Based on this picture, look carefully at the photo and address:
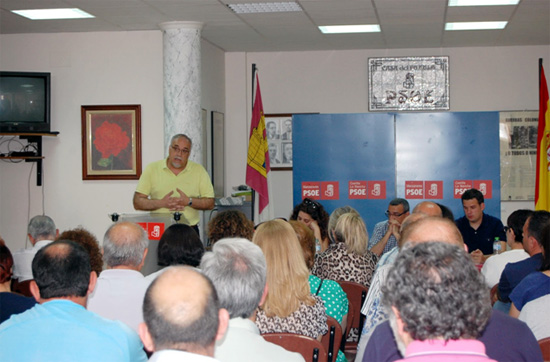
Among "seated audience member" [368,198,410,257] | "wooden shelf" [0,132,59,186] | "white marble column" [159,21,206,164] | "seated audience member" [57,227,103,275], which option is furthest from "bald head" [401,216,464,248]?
"wooden shelf" [0,132,59,186]

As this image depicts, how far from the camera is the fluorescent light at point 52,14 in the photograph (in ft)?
24.3

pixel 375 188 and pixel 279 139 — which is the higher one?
pixel 279 139

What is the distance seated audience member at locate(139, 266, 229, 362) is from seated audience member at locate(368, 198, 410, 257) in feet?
14.7

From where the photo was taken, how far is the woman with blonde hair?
15.8 feet

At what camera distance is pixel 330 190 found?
889 centimetres

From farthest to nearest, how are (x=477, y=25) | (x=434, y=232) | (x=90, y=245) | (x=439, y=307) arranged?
(x=477, y=25) → (x=90, y=245) → (x=434, y=232) → (x=439, y=307)

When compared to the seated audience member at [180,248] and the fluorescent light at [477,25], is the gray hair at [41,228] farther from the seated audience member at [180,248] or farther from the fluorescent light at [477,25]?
the fluorescent light at [477,25]

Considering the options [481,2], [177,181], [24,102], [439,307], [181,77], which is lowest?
[439,307]

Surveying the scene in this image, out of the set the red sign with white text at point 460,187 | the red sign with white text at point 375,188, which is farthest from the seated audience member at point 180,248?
the red sign with white text at point 460,187

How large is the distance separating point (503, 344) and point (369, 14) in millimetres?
5896

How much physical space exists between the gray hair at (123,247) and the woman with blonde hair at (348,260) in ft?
5.11

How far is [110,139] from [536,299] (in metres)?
6.53

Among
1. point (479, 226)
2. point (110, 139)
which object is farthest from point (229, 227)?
point (110, 139)

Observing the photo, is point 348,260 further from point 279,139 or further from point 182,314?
point 279,139
